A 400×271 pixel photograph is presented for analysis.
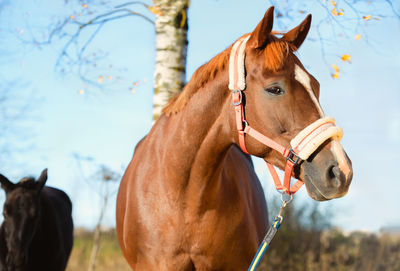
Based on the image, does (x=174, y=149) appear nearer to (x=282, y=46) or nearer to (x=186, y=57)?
(x=282, y=46)

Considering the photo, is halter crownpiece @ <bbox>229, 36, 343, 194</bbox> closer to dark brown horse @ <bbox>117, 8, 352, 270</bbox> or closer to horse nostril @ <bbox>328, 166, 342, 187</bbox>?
dark brown horse @ <bbox>117, 8, 352, 270</bbox>

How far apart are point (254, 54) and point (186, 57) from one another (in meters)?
2.72

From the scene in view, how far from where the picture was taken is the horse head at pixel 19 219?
546 cm

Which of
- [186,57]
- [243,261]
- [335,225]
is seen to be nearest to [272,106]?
[243,261]

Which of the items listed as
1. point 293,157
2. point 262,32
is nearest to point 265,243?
point 293,157

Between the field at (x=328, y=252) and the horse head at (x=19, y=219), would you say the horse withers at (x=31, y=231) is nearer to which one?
the horse head at (x=19, y=219)

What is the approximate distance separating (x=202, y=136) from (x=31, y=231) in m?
4.00

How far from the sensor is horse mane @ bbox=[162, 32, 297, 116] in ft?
8.05

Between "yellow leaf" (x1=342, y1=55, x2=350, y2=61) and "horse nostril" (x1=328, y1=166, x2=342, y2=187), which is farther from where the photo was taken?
"yellow leaf" (x1=342, y1=55, x2=350, y2=61)

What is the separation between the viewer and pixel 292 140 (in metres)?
2.34

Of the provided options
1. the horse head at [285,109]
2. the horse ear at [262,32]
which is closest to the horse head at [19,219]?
the horse head at [285,109]

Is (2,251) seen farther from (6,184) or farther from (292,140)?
(292,140)

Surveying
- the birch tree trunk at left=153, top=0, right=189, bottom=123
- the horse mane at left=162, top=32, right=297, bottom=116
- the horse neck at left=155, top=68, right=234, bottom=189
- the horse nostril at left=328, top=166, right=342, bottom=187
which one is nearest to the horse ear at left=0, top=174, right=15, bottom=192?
the birch tree trunk at left=153, top=0, right=189, bottom=123

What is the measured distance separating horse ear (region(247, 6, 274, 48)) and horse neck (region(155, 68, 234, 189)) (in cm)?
28
